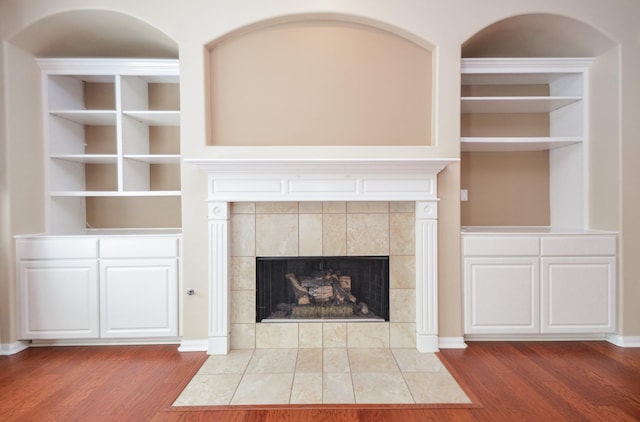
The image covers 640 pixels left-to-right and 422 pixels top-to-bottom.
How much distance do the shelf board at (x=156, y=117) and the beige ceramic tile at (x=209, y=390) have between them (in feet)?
6.61

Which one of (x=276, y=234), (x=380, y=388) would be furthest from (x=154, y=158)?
(x=380, y=388)

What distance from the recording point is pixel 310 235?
3.09 metres

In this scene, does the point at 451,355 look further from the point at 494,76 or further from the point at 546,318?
the point at 494,76

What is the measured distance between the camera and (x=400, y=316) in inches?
121

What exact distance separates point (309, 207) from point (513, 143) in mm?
1839

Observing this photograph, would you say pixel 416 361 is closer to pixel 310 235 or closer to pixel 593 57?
pixel 310 235

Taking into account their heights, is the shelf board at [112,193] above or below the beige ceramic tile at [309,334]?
above

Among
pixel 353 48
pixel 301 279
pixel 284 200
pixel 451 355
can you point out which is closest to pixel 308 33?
pixel 353 48

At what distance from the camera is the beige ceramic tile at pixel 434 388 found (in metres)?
2.24

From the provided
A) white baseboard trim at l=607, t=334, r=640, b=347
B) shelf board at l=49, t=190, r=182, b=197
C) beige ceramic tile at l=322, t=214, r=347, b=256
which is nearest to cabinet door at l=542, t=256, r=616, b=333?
white baseboard trim at l=607, t=334, r=640, b=347

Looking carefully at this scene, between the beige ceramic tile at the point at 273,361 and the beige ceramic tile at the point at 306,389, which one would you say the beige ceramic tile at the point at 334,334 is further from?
the beige ceramic tile at the point at 306,389

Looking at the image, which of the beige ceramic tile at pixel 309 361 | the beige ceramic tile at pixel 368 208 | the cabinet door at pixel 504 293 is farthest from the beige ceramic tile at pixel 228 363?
the cabinet door at pixel 504 293

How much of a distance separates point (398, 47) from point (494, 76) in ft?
3.02

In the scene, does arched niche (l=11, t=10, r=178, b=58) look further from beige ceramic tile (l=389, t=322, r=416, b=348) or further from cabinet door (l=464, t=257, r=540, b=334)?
cabinet door (l=464, t=257, r=540, b=334)
